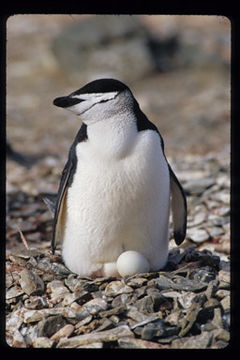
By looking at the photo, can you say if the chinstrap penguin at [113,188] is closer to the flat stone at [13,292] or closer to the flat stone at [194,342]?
the flat stone at [13,292]

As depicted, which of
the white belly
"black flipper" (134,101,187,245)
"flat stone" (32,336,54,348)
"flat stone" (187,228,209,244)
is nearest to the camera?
"flat stone" (32,336,54,348)

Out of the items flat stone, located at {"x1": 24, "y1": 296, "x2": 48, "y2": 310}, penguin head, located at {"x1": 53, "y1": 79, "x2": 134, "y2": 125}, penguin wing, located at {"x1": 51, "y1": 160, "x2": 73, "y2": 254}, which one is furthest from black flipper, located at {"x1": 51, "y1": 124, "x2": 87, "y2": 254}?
flat stone, located at {"x1": 24, "y1": 296, "x2": 48, "y2": 310}

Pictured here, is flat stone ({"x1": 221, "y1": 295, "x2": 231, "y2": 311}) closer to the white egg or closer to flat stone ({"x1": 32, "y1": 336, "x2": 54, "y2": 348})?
the white egg

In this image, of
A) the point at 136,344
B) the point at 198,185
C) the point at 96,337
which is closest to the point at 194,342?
the point at 136,344

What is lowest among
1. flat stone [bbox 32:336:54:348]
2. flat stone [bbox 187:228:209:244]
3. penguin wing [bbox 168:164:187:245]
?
flat stone [bbox 187:228:209:244]

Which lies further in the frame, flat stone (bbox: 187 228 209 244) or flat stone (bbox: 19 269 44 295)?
flat stone (bbox: 187 228 209 244)

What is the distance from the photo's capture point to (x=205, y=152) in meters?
4.87

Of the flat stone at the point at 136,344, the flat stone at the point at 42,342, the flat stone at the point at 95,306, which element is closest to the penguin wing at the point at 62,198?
the flat stone at the point at 95,306

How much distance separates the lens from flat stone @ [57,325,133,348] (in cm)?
151

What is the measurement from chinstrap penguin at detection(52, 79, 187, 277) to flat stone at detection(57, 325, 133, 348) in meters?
0.33

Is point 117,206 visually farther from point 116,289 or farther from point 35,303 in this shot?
point 35,303

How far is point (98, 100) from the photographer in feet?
5.81
